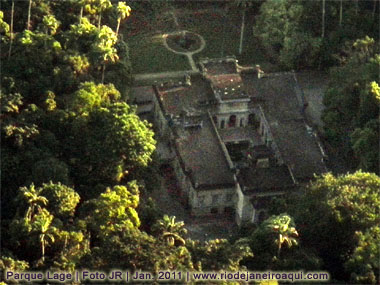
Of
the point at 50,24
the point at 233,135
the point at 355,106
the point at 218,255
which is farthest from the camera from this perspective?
the point at 233,135

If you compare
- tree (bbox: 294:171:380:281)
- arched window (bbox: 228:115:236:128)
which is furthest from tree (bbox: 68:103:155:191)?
tree (bbox: 294:171:380:281)

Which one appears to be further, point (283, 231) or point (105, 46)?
point (105, 46)

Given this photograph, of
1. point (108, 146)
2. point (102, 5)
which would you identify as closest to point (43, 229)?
point (108, 146)

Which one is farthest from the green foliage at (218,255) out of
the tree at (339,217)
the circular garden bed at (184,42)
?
the circular garden bed at (184,42)

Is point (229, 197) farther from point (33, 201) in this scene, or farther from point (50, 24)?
point (50, 24)

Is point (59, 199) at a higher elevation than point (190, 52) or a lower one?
higher

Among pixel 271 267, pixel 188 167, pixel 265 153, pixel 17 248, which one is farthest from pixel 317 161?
pixel 17 248

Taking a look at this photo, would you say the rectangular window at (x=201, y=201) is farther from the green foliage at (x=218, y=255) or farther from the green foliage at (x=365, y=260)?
the green foliage at (x=365, y=260)

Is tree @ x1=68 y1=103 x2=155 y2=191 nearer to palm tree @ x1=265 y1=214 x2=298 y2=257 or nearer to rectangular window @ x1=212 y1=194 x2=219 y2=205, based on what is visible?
rectangular window @ x1=212 y1=194 x2=219 y2=205
